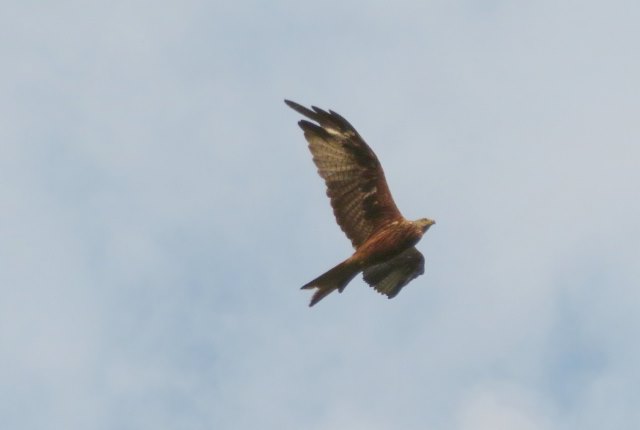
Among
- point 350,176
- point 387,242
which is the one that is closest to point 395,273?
point 387,242

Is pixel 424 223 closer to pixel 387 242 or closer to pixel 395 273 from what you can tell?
pixel 387 242

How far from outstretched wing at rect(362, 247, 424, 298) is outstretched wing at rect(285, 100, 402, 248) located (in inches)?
57.2

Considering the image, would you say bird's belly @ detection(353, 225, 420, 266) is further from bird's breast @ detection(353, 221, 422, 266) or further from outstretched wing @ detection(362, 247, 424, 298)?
outstretched wing @ detection(362, 247, 424, 298)

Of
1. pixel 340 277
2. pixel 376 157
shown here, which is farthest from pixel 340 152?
pixel 340 277

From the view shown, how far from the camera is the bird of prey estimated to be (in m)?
20.4

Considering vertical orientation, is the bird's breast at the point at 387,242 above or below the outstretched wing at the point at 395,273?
below

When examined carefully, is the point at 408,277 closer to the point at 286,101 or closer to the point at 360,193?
the point at 360,193

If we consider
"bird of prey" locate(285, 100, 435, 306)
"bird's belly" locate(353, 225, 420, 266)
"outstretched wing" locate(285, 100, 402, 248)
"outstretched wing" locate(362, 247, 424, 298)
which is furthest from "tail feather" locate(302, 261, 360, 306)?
"outstretched wing" locate(362, 247, 424, 298)

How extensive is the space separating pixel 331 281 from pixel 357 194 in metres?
1.45

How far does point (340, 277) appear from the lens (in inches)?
793

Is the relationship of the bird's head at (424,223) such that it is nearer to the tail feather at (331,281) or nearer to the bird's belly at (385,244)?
the bird's belly at (385,244)

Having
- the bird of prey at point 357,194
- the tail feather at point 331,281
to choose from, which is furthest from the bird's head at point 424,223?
the tail feather at point 331,281

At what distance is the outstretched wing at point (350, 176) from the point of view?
67.1 ft

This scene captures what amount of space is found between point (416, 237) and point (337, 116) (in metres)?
2.12
